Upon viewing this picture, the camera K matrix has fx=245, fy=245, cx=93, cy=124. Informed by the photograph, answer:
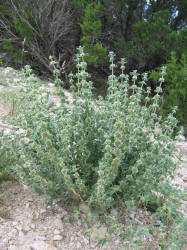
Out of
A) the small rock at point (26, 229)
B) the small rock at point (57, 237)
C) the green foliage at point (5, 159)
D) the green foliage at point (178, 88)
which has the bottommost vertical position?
the small rock at point (26, 229)

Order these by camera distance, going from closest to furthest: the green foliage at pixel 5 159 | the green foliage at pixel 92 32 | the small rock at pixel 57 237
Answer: the small rock at pixel 57 237 < the green foliage at pixel 5 159 < the green foliage at pixel 92 32

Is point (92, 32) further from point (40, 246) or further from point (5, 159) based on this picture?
point (40, 246)

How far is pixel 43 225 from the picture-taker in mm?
1799

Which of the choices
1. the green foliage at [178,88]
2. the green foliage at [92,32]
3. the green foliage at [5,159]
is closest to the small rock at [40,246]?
the green foliage at [5,159]

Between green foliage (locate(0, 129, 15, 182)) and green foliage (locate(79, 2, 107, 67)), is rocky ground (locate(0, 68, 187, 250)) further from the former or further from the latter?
green foliage (locate(79, 2, 107, 67))

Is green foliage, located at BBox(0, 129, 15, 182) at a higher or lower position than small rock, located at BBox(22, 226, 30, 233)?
higher

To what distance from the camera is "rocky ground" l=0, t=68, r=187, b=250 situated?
5.43ft

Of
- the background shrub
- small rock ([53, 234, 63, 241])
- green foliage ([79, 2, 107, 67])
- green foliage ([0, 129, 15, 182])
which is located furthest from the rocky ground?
the background shrub

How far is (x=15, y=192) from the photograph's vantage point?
209cm

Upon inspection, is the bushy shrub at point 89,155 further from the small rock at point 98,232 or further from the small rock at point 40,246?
the small rock at point 40,246

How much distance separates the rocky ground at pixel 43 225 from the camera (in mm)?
1654

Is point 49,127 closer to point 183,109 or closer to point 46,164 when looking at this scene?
point 46,164

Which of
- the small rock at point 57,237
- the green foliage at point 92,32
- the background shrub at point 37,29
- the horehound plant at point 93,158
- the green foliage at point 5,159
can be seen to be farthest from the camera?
the background shrub at point 37,29

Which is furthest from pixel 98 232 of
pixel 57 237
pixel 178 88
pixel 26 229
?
pixel 178 88
